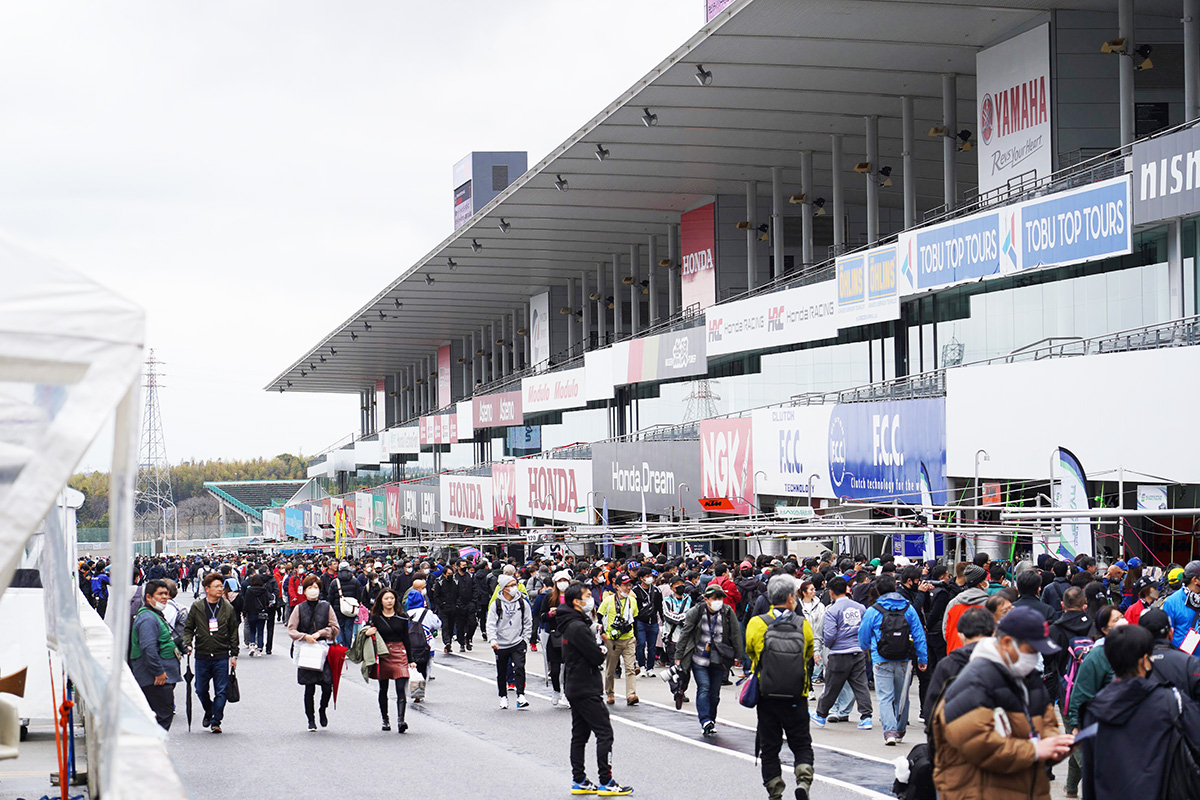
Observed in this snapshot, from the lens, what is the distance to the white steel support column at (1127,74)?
25750 mm

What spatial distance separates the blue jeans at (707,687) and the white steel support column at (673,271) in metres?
34.3

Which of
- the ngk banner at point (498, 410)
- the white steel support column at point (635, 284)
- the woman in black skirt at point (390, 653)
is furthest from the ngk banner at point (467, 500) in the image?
the woman in black skirt at point (390, 653)

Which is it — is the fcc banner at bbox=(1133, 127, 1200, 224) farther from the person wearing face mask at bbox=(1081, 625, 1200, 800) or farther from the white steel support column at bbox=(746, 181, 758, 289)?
the white steel support column at bbox=(746, 181, 758, 289)

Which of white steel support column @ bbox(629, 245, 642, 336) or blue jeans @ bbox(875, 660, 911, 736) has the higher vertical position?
white steel support column @ bbox(629, 245, 642, 336)

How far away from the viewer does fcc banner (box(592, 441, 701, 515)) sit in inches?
1380

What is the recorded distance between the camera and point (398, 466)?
81.1 metres

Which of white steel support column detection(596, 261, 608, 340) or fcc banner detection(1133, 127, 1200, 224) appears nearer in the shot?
fcc banner detection(1133, 127, 1200, 224)

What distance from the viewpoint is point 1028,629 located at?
18.8 feet

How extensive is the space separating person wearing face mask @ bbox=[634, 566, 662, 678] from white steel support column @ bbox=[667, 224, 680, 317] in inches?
1125

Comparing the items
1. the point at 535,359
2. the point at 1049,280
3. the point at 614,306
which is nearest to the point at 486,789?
the point at 1049,280

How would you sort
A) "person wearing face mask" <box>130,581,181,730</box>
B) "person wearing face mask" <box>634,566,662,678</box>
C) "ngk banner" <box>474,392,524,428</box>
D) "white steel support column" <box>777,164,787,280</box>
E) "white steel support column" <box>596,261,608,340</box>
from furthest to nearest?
"ngk banner" <box>474,392,524,428</box> → "white steel support column" <box>596,261,608,340</box> → "white steel support column" <box>777,164,787,280</box> → "person wearing face mask" <box>634,566,662,678</box> → "person wearing face mask" <box>130,581,181,730</box>

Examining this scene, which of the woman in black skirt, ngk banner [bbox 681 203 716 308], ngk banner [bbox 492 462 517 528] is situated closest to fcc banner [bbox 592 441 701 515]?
ngk banner [bbox 681 203 716 308]

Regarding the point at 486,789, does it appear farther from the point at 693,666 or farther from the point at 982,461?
the point at 982,461

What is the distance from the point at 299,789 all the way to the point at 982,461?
14.7 metres
